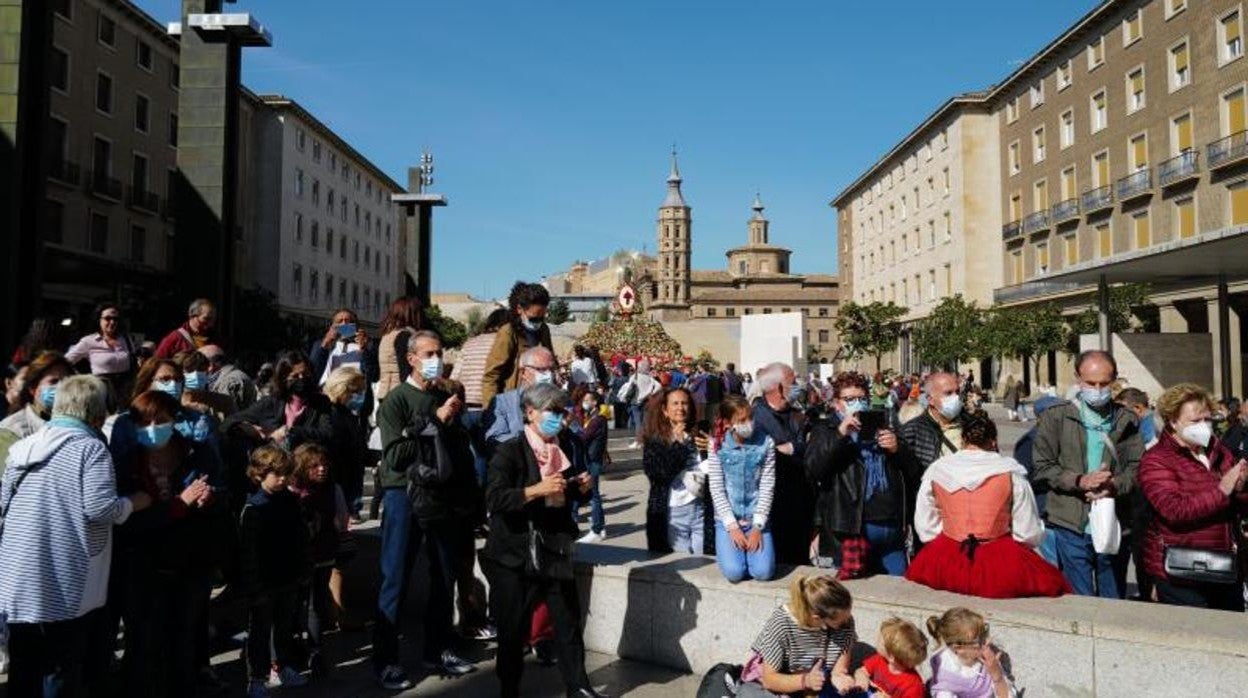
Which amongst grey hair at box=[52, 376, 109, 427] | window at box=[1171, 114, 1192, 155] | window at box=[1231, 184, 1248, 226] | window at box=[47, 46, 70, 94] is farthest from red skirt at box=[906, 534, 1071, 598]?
window at box=[47, 46, 70, 94]

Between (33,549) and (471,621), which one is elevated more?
(33,549)

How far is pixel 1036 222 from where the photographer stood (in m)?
48.7

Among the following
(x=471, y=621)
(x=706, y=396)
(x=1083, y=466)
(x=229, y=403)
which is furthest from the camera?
(x=706, y=396)

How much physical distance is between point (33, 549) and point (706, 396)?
12914mm

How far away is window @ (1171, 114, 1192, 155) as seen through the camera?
3659 cm

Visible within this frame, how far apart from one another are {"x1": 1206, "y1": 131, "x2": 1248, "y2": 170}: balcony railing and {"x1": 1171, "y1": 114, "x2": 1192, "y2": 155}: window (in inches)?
63.1

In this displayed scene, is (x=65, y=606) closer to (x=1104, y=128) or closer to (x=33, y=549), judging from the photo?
(x=33, y=549)

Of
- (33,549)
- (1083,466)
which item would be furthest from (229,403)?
(1083,466)

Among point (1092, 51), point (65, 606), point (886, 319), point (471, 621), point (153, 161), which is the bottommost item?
point (471, 621)

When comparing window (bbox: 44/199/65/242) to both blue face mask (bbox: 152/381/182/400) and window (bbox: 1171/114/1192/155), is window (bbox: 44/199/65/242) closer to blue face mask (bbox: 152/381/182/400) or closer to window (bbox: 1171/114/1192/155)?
blue face mask (bbox: 152/381/182/400)

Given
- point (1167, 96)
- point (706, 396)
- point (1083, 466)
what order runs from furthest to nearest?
point (1167, 96), point (706, 396), point (1083, 466)

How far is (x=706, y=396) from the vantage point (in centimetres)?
1595

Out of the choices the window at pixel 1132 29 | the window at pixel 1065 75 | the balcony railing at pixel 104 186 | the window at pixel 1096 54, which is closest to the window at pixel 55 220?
the balcony railing at pixel 104 186

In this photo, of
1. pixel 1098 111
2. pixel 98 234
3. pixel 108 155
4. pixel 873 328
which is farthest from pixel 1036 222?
pixel 98 234
